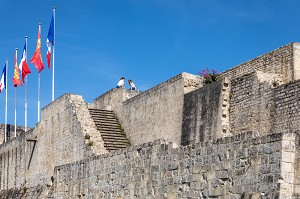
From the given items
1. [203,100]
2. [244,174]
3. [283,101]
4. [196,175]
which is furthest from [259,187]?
[203,100]

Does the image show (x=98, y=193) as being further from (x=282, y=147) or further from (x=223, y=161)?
(x=282, y=147)

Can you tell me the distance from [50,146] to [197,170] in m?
15.2

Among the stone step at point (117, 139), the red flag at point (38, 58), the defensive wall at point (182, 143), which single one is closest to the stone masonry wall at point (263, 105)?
the defensive wall at point (182, 143)

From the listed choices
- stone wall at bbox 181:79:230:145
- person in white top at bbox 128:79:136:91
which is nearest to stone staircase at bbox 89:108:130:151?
person in white top at bbox 128:79:136:91

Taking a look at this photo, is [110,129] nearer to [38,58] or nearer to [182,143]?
[182,143]

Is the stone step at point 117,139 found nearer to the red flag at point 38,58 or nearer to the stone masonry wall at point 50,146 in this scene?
the stone masonry wall at point 50,146

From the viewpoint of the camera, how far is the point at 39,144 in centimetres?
2794

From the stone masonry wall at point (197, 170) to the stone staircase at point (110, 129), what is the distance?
19.8 ft

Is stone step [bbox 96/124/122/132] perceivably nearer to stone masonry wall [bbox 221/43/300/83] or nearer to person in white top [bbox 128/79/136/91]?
person in white top [bbox 128/79/136/91]

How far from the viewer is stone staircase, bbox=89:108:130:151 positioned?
23.2 metres

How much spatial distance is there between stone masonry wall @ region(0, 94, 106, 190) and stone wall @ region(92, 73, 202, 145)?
172 cm

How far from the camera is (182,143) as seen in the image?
821 inches

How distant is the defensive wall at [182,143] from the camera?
1067cm

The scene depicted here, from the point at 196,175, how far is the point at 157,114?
10713 mm
